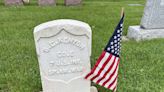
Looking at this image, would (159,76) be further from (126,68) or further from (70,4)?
(70,4)

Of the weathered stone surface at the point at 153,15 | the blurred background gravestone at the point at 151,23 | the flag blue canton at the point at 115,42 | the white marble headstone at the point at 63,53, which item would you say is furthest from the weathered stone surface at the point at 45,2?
the flag blue canton at the point at 115,42

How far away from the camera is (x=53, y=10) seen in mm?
8023

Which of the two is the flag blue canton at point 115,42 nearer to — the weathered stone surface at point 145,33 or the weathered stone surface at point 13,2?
the weathered stone surface at point 145,33

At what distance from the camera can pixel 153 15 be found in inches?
198

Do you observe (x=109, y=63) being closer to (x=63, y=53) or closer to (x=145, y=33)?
(x=63, y=53)

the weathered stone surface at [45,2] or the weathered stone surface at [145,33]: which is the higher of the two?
A: the weathered stone surface at [45,2]

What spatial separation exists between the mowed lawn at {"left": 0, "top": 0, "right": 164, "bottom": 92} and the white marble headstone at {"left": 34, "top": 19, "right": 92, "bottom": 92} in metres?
0.54

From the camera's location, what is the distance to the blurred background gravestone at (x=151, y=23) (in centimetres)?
490

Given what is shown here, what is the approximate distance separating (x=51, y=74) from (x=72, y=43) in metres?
0.52

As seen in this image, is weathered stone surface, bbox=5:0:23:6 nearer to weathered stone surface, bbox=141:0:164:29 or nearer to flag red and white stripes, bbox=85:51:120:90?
weathered stone surface, bbox=141:0:164:29

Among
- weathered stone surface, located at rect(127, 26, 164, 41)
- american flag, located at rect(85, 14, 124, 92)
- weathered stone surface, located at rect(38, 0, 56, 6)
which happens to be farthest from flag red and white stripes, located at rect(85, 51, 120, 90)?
weathered stone surface, located at rect(38, 0, 56, 6)

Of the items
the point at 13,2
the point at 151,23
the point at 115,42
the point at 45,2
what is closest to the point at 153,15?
the point at 151,23

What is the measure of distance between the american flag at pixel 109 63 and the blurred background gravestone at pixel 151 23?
2731 millimetres

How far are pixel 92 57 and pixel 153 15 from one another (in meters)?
2.08
